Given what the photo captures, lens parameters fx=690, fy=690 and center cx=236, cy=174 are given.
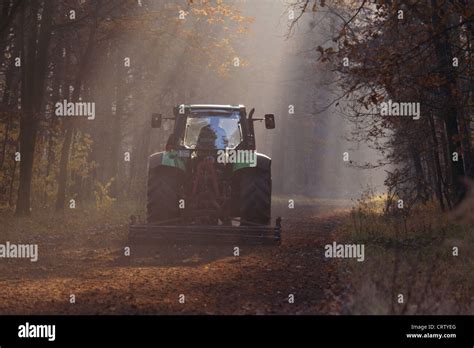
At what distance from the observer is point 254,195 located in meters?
13.0

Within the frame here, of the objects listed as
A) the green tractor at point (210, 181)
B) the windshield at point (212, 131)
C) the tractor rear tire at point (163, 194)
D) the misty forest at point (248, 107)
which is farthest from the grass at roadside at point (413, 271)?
the tractor rear tire at point (163, 194)

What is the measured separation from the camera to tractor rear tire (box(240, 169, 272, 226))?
513 inches

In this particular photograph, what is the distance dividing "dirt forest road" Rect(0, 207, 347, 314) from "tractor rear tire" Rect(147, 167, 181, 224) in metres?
1.00

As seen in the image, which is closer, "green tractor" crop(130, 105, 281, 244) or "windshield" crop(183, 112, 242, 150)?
"green tractor" crop(130, 105, 281, 244)

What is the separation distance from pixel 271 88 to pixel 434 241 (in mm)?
32763

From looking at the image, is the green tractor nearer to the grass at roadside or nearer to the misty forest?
the misty forest

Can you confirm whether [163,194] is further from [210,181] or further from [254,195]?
[254,195]

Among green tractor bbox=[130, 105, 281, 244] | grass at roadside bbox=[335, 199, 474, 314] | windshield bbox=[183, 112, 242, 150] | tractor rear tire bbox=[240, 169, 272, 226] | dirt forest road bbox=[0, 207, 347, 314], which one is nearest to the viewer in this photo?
grass at roadside bbox=[335, 199, 474, 314]

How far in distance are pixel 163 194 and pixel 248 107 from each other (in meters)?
30.0
